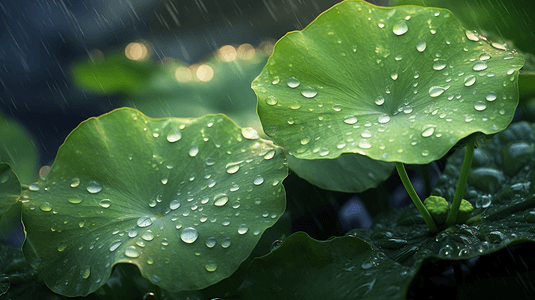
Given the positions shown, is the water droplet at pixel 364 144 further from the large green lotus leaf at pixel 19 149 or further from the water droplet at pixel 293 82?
the large green lotus leaf at pixel 19 149

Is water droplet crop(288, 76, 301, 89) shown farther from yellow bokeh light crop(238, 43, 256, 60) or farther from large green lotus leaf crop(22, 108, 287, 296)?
yellow bokeh light crop(238, 43, 256, 60)

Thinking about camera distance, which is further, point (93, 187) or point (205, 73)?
point (205, 73)

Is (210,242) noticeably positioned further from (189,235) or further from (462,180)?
(462,180)

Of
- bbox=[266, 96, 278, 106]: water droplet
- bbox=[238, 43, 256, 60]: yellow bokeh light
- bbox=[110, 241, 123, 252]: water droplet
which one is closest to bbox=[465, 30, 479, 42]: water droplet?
bbox=[266, 96, 278, 106]: water droplet

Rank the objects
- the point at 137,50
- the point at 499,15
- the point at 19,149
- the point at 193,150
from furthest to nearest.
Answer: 1. the point at 137,50
2. the point at 19,149
3. the point at 499,15
4. the point at 193,150

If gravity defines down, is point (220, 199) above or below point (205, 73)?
below

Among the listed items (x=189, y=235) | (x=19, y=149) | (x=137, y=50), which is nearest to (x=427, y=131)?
(x=189, y=235)
